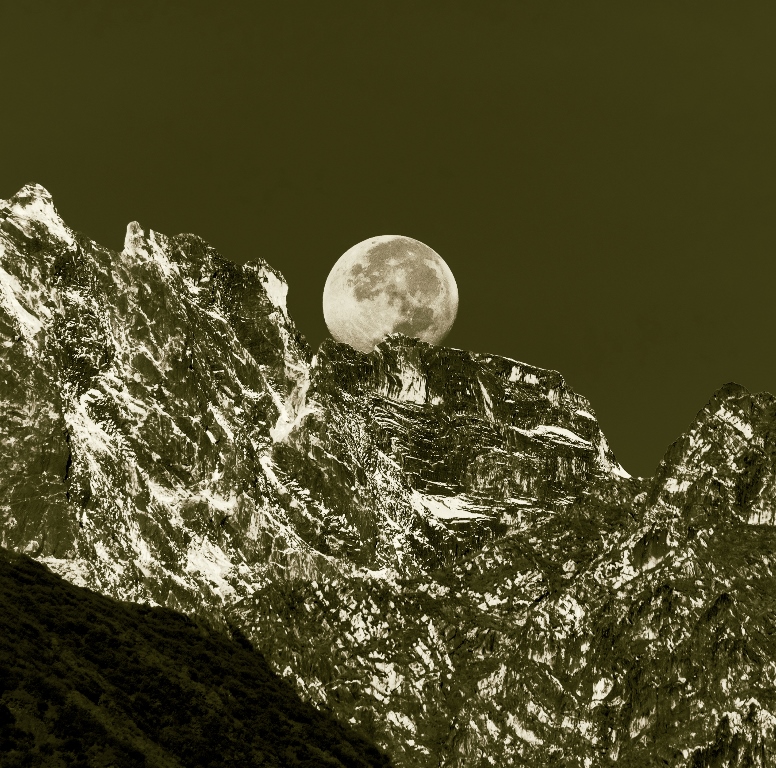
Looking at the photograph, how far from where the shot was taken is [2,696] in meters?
199

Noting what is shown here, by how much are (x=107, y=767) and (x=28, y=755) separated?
7106 mm

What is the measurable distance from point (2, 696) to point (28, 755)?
678cm

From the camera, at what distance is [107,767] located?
198875 millimetres

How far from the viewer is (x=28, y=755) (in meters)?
194

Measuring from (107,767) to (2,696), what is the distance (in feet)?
29.4
